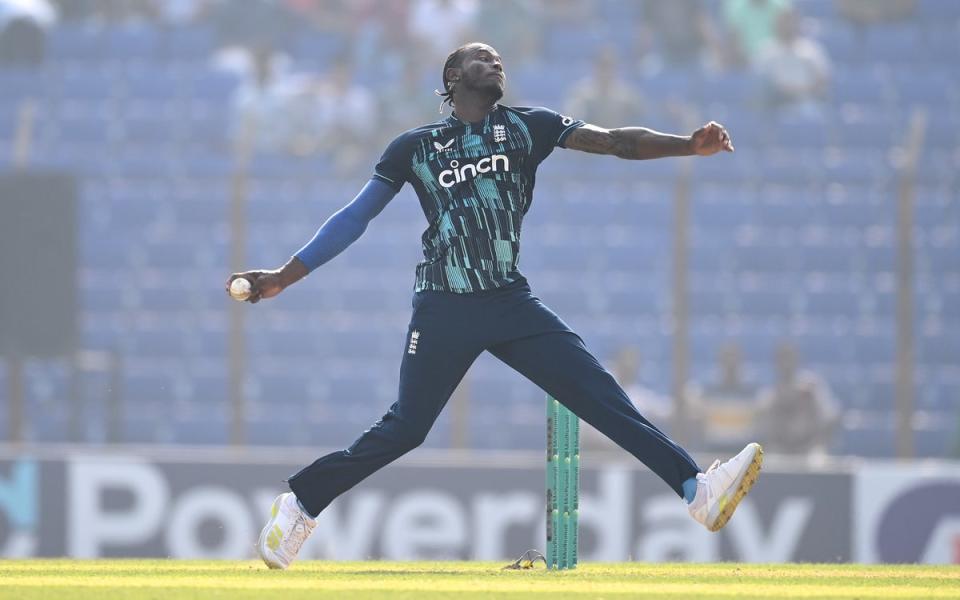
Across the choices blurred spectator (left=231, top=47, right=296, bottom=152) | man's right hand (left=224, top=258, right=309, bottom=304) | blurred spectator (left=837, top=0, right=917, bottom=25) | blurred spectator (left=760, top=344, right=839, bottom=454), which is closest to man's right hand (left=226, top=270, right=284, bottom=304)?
man's right hand (left=224, top=258, right=309, bottom=304)

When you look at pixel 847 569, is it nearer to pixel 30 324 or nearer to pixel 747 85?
pixel 30 324

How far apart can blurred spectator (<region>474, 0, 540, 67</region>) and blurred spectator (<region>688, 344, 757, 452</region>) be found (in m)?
4.87

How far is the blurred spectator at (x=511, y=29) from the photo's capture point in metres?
17.4

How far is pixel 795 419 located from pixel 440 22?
20.4 ft

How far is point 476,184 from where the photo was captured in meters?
6.48

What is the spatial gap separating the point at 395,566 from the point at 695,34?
11.1 metres

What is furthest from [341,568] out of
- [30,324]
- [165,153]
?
[165,153]

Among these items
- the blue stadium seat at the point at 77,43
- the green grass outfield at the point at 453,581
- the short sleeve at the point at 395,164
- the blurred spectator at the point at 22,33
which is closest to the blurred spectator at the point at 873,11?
the blue stadium seat at the point at 77,43

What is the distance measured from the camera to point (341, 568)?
23.5 feet

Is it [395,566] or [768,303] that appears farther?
[768,303]

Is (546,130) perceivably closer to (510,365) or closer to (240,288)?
(510,365)

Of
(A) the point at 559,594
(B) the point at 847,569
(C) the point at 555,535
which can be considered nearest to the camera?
(A) the point at 559,594

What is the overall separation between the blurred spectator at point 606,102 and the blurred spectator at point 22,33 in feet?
19.5

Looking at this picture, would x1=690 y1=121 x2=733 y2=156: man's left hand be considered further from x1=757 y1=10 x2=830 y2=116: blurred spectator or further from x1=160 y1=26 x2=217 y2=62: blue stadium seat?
x1=160 y1=26 x2=217 y2=62: blue stadium seat
